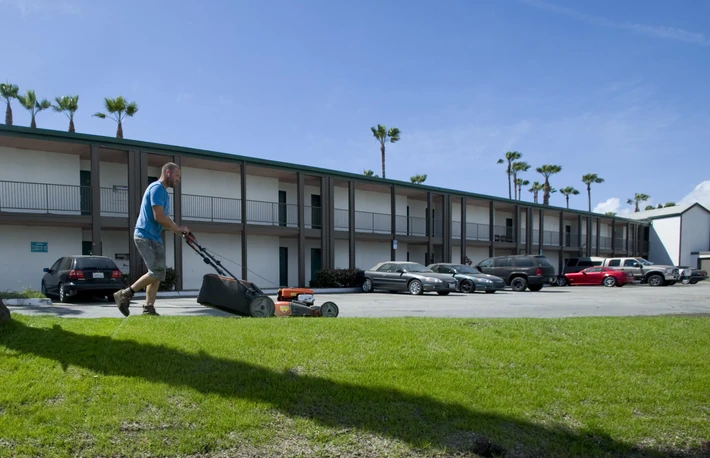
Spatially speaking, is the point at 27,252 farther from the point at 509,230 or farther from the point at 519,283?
the point at 509,230

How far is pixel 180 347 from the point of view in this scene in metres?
5.26

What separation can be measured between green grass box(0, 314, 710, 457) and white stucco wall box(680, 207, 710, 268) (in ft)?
166

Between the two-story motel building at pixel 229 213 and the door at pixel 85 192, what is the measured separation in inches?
1.7

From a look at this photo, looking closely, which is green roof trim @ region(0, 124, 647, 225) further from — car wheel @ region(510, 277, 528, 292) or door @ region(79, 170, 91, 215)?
car wheel @ region(510, 277, 528, 292)

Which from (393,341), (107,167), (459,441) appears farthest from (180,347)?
(107,167)

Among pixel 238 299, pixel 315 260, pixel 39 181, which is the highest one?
pixel 39 181

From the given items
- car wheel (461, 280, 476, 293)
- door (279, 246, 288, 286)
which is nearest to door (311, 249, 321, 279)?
door (279, 246, 288, 286)

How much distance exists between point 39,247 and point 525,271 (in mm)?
20028

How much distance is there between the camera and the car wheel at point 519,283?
24344 millimetres

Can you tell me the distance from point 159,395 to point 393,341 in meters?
2.72

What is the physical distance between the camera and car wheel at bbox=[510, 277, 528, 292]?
2434 centimetres

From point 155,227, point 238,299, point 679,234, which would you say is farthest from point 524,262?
point 679,234

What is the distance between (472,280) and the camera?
22594mm

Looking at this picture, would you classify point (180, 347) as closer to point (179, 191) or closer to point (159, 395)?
point (159, 395)
